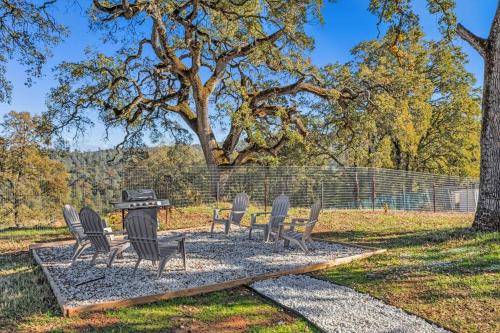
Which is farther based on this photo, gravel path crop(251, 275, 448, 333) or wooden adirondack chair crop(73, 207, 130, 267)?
wooden adirondack chair crop(73, 207, 130, 267)

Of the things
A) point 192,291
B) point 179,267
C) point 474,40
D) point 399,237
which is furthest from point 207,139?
point 192,291

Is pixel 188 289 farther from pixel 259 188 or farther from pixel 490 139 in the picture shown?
pixel 259 188

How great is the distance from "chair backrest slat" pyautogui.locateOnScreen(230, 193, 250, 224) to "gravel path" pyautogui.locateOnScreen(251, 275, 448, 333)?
4119mm

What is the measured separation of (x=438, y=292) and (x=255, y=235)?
4.96 m

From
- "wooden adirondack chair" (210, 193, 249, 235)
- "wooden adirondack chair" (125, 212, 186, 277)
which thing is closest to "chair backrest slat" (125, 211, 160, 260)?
"wooden adirondack chair" (125, 212, 186, 277)

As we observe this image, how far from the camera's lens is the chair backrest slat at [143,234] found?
17.1 ft

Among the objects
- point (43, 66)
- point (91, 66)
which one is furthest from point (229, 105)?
point (43, 66)

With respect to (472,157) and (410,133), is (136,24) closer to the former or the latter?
(410,133)

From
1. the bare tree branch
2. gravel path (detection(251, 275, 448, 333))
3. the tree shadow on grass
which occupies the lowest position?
gravel path (detection(251, 275, 448, 333))

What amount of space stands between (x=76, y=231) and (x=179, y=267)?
79.5 inches

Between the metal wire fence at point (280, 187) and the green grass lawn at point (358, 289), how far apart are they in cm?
618

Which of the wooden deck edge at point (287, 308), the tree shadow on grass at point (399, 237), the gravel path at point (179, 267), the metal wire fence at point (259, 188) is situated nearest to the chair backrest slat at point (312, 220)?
the gravel path at point (179, 267)

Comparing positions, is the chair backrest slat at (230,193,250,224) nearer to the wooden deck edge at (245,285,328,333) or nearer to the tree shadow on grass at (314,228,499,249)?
the tree shadow on grass at (314,228,499,249)

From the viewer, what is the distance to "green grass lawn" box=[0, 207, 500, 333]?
12.3 ft
